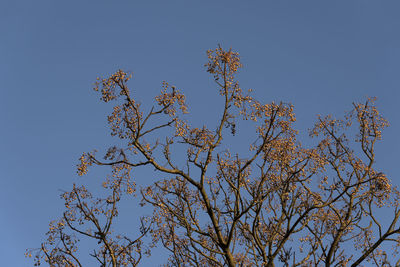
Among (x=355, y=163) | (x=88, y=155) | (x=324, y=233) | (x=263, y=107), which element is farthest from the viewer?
(x=355, y=163)

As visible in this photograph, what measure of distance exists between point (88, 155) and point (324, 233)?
35.0ft

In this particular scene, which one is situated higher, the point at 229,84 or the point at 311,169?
the point at 229,84

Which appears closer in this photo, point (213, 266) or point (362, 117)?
point (213, 266)

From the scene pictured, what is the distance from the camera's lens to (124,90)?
15039 mm

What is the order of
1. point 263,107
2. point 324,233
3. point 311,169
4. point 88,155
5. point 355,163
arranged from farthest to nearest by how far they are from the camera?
point 355,163 < point 324,233 < point 311,169 < point 263,107 < point 88,155

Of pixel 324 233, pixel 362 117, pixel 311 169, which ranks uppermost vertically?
pixel 362 117

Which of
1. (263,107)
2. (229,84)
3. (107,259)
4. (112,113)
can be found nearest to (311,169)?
(263,107)

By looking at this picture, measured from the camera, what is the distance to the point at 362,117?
71.7 ft

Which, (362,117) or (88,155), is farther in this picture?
(362,117)

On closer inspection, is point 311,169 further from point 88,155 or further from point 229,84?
point 88,155

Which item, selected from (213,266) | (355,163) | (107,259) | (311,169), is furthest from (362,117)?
(107,259)

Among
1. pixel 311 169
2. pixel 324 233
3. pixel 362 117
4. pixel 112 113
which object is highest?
pixel 362 117

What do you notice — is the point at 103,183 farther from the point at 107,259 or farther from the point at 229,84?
the point at 229,84

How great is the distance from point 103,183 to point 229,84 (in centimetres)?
730
